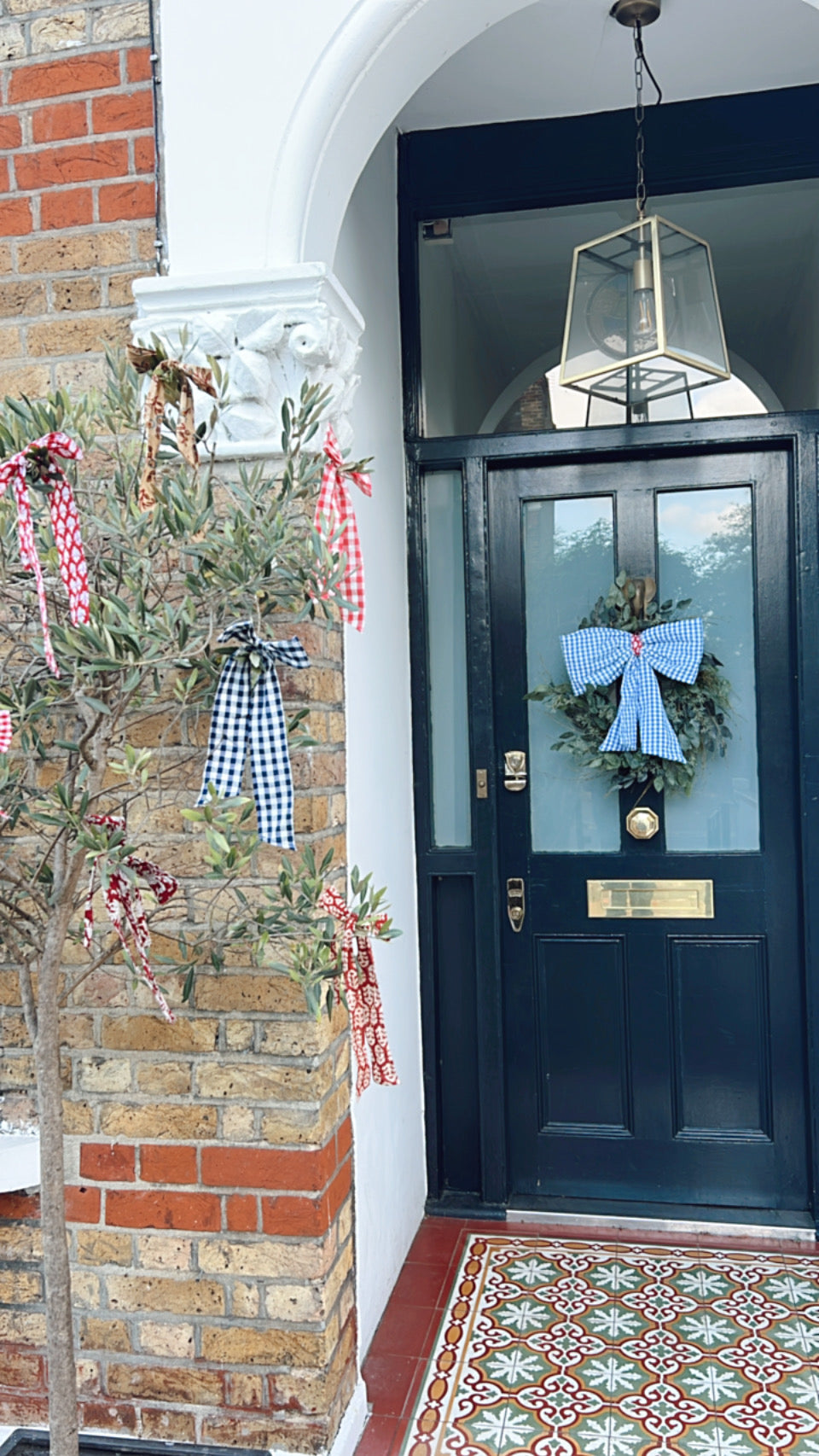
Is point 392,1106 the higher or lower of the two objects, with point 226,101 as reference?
lower

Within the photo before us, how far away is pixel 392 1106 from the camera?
9.36 feet

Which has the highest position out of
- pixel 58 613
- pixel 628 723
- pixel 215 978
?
pixel 58 613

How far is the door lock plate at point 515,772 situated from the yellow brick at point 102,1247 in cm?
159

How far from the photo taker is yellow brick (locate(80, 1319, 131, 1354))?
2145 mm

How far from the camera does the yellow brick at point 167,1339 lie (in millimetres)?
2117

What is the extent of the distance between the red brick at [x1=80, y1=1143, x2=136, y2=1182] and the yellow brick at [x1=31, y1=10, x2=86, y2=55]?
218cm

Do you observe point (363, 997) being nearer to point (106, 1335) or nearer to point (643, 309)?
point (106, 1335)

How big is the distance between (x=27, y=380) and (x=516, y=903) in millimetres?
1902

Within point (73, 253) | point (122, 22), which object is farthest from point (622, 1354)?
point (122, 22)

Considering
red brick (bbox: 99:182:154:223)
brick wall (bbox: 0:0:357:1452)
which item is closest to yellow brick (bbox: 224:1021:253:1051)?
brick wall (bbox: 0:0:357:1452)

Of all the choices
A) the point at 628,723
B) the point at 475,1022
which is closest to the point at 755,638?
the point at 628,723

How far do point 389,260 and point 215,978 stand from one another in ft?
6.83

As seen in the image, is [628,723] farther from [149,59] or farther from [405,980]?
[149,59]

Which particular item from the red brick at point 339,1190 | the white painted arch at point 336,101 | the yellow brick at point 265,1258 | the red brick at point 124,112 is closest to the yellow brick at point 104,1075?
the yellow brick at point 265,1258
